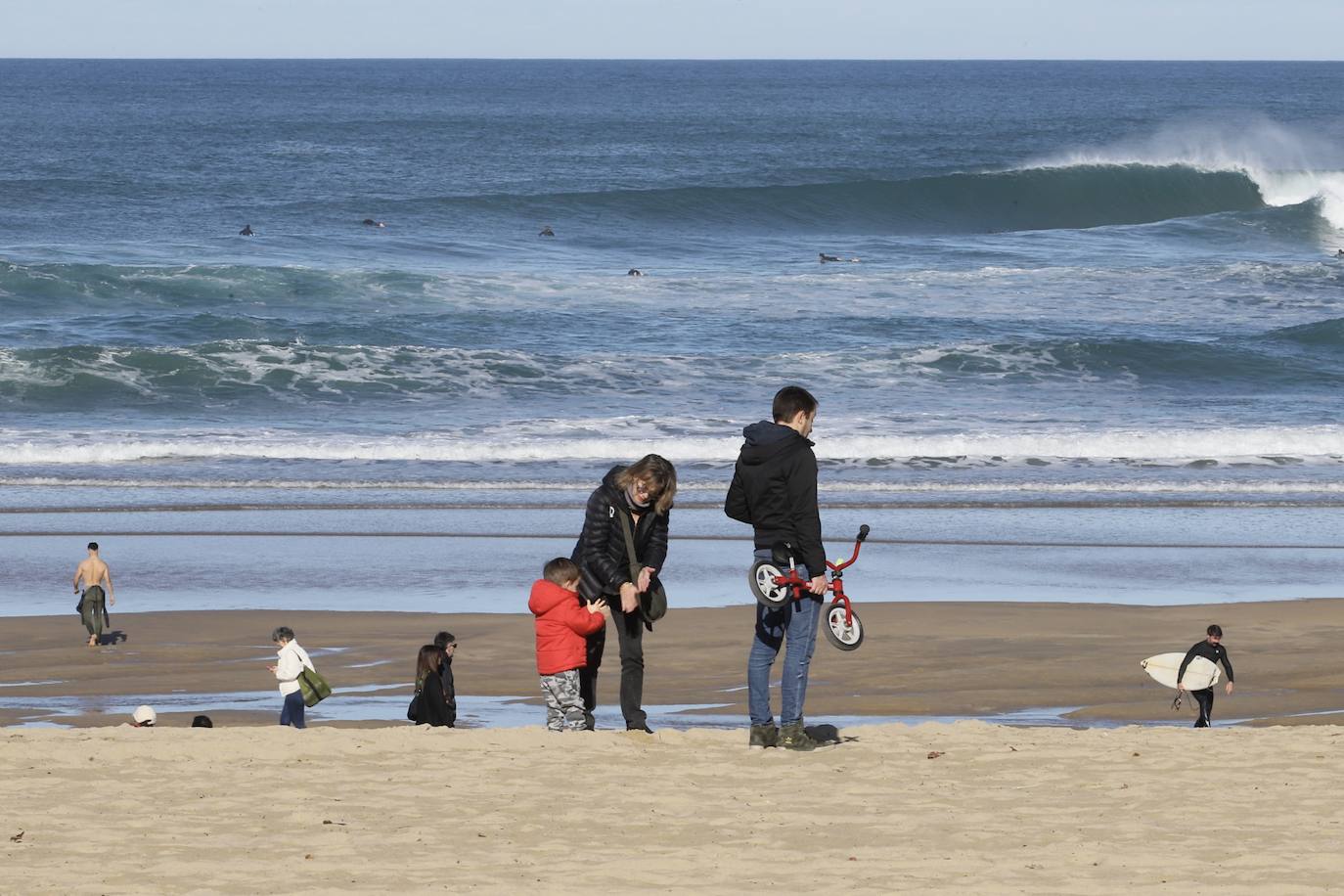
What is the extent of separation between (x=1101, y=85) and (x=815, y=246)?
444 ft

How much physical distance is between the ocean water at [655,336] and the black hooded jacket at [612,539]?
5.97 m

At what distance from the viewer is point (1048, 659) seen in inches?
423

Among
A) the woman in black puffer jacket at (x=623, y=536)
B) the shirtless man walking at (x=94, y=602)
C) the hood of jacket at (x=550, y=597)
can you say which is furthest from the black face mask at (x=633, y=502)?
the shirtless man walking at (x=94, y=602)

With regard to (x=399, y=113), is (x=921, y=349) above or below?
below

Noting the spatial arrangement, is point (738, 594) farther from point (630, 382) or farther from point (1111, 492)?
point (630, 382)

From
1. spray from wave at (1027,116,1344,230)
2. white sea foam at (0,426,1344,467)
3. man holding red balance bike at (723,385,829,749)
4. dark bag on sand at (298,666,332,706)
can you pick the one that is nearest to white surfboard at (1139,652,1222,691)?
man holding red balance bike at (723,385,829,749)

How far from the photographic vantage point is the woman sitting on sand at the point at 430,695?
8.56 meters

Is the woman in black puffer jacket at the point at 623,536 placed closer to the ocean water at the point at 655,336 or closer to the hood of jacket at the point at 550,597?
the hood of jacket at the point at 550,597

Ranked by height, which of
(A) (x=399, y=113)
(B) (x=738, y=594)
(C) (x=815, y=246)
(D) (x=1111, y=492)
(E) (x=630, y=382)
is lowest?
(B) (x=738, y=594)

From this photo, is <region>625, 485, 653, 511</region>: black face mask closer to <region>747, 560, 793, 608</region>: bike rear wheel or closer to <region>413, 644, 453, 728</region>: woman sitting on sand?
<region>747, 560, 793, 608</region>: bike rear wheel

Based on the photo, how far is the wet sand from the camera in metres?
9.80

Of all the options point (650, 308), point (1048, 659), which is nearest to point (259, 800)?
point (1048, 659)

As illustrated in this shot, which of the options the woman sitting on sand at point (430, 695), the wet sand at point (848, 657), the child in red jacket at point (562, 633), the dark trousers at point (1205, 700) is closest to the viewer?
the child in red jacket at point (562, 633)

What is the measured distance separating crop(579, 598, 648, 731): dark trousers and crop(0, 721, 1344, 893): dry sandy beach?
175mm
